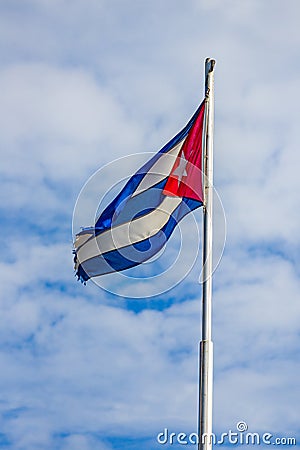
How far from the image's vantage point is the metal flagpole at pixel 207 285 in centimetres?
2545

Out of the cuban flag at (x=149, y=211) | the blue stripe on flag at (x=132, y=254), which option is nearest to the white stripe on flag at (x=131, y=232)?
the cuban flag at (x=149, y=211)

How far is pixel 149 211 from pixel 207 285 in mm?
3193

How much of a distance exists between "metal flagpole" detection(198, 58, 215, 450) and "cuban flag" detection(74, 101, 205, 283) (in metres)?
0.29

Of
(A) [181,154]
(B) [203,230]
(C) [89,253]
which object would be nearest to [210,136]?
(A) [181,154]

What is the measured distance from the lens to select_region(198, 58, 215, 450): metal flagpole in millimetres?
25453

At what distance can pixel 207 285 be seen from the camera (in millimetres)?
26703

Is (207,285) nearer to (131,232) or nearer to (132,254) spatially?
(132,254)

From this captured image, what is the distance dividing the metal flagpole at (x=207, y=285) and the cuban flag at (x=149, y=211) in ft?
0.94

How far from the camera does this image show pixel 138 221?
2880cm

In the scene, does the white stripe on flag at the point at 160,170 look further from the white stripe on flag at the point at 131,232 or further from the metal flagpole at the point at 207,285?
the metal flagpole at the point at 207,285

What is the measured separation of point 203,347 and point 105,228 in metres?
5.05

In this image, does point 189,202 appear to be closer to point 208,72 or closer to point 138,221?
point 138,221

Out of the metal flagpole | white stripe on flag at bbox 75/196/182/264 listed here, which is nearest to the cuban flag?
white stripe on flag at bbox 75/196/182/264

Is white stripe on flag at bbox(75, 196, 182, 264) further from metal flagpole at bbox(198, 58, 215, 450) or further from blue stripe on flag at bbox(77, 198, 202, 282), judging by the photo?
metal flagpole at bbox(198, 58, 215, 450)
